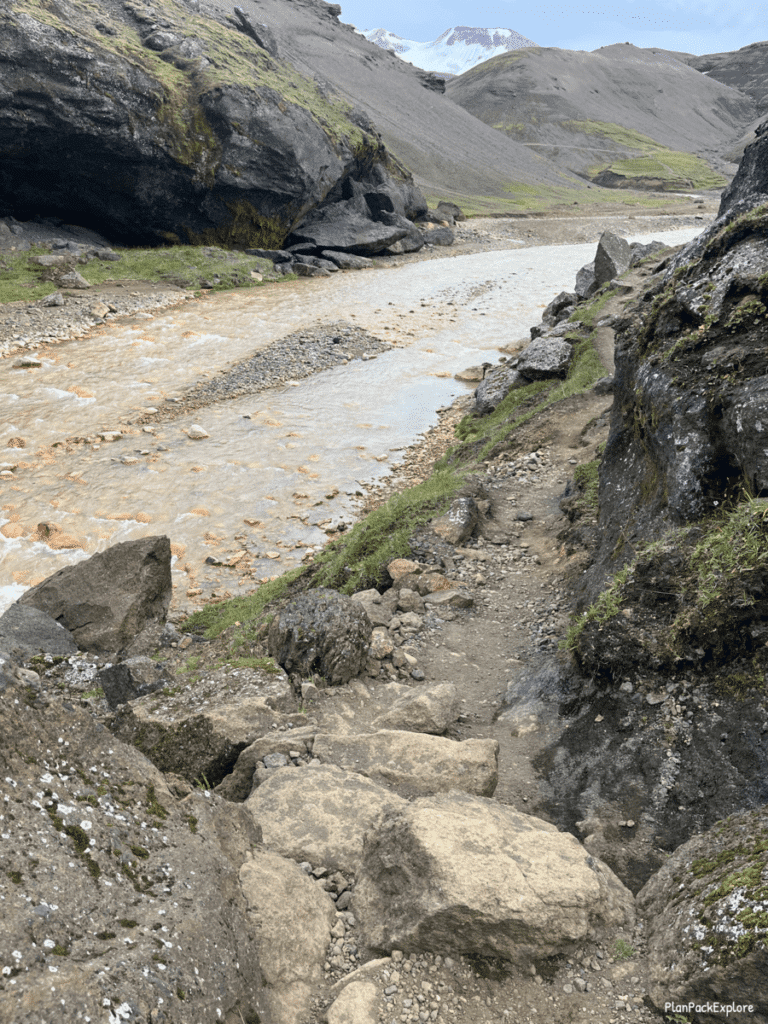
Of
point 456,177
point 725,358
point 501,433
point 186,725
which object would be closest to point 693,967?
point 186,725

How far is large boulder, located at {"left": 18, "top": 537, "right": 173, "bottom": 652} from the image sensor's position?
1167 centimetres

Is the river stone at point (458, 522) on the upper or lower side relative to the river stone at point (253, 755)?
upper

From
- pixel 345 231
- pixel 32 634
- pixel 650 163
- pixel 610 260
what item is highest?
pixel 650 163

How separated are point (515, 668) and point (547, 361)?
51.5 ft

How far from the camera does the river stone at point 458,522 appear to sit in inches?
488

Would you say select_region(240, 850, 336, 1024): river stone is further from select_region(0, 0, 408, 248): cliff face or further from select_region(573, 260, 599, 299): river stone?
select_region(0, 0, 408, 248): cliff face

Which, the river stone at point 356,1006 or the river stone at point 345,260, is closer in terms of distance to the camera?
the river stone at point 356,1006

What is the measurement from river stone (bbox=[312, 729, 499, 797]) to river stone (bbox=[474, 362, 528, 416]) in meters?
17.3

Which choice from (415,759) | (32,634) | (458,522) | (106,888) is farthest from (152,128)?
(106,888)

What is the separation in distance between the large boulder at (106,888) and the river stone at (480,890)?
1011 millimetres

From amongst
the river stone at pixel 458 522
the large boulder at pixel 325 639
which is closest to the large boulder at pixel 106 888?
the large boulder at pixel 325 639

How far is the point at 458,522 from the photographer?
12625 millimetres

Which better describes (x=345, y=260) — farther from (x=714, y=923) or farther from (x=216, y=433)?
(x=714, y=923)

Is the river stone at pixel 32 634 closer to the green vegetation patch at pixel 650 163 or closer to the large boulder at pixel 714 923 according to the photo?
the large boulder at pixel 714 923
